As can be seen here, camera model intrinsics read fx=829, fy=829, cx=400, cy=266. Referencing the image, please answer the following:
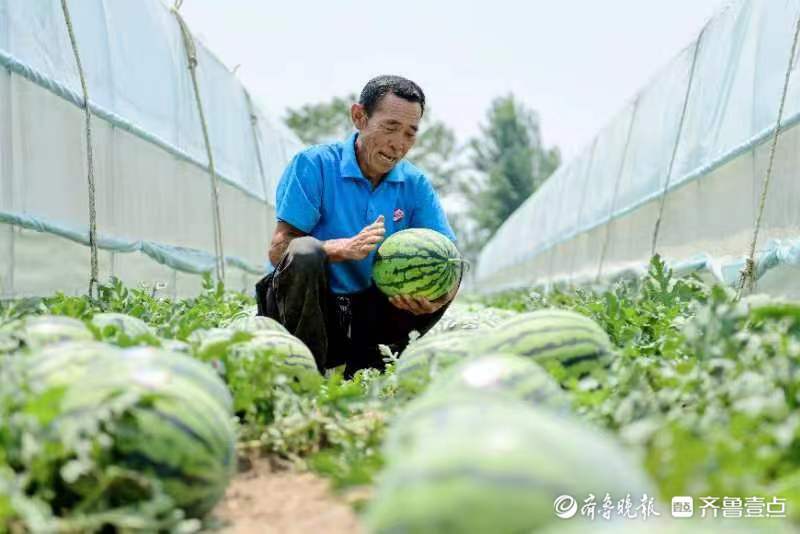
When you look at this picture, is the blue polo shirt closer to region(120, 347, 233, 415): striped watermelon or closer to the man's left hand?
the man's left hand

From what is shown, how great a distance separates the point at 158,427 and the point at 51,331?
30.9 inches

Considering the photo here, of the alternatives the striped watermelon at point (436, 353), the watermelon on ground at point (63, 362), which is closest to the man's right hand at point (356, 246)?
the striped watermelon at point (436, 353)

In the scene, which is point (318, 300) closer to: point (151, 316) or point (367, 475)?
point (151, 316)

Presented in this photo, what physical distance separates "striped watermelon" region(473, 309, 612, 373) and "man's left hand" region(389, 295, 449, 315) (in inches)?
69.4

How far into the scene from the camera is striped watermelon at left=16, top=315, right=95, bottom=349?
2.23 m

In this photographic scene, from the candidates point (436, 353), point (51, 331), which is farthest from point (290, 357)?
point (51, 331)

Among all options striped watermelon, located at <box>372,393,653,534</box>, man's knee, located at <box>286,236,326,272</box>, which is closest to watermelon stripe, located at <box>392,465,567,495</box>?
striped watermelon, located at <box>372,393,653,534</box>

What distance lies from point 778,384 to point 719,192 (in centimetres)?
504

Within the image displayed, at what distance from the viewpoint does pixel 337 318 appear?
15.0 feet

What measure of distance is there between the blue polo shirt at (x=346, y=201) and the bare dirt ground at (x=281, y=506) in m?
2.42

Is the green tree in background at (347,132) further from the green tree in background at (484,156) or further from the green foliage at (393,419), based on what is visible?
the green foliage at (393,419)

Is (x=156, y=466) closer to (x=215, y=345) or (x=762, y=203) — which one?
(x=215, y=345)

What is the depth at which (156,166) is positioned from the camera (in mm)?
6953

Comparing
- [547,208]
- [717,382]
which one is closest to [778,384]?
[717,382]
